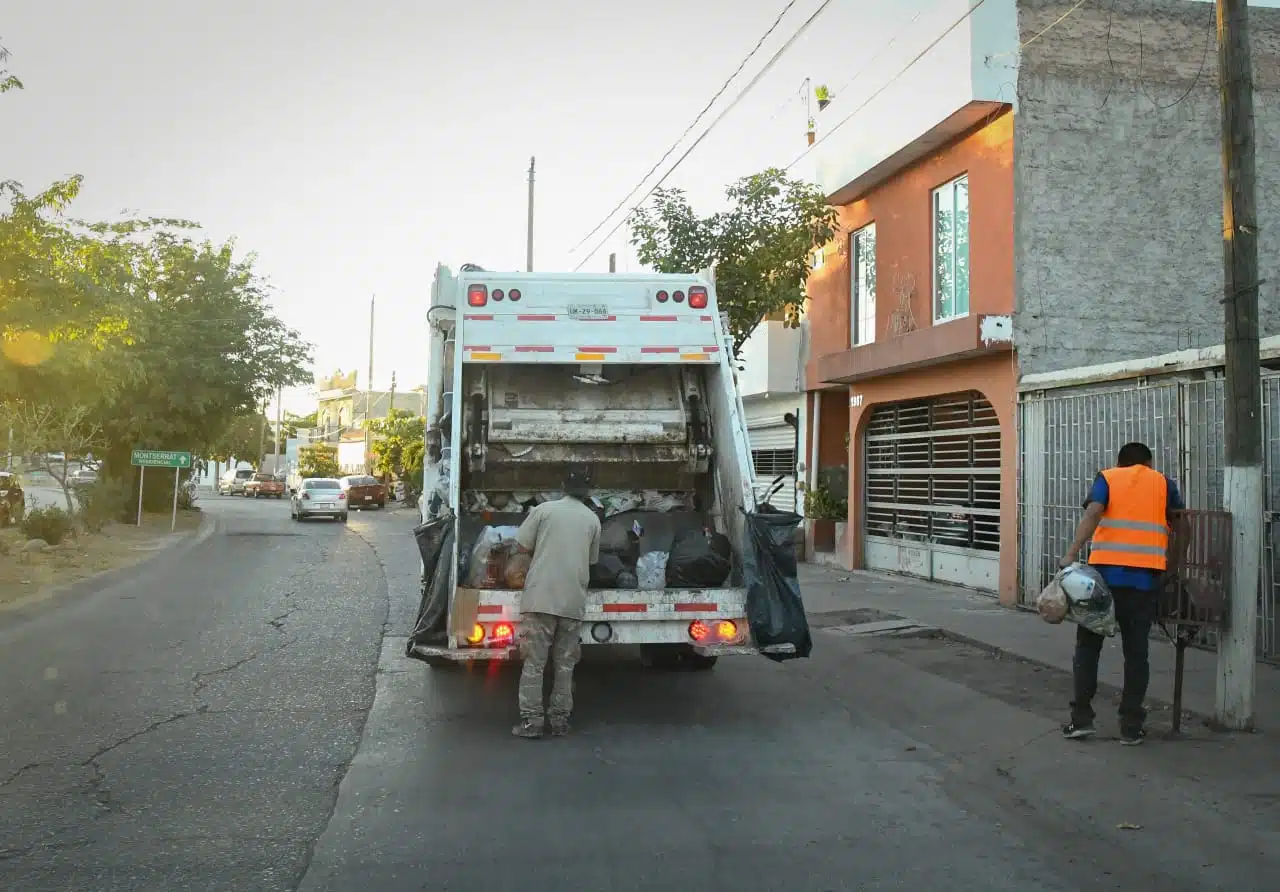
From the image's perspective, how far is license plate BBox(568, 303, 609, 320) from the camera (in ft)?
27.2

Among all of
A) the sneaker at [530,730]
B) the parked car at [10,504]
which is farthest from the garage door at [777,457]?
the parked car at [10,504]

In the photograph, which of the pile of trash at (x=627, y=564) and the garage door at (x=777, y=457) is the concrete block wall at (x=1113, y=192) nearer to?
the pile of trash at (x=627, y=564)

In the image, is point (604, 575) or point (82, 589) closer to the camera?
point (604, 575)

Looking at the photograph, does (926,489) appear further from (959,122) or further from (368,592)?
(368,592)

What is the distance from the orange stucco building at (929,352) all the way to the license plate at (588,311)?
5.85 meters

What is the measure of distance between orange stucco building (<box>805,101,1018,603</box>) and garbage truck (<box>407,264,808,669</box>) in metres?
5.34

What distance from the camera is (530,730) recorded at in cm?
659

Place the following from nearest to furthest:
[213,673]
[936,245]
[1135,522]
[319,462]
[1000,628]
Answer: [1135,522]
[213,673]
[1000,628]
[936,245]
[319,462]

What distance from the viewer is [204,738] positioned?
21.5 feet

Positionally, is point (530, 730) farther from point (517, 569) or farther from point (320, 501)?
point (320, 501)

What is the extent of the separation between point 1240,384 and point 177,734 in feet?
21.3

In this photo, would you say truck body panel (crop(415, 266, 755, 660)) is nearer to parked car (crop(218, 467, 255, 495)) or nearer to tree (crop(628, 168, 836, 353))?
tree (crop(628, 168, 836, 353))

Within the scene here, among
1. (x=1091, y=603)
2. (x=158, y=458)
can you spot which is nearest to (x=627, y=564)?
(x=1091, y=603)

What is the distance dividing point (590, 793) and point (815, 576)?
1137 cm
